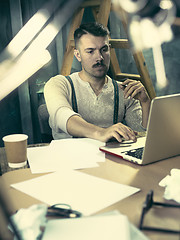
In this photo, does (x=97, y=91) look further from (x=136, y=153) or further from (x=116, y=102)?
(x=136, y=153)

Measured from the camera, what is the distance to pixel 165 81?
274 cm

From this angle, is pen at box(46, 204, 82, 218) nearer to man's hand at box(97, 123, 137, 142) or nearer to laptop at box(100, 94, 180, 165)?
laptop at box(100, 94, 180, 165)

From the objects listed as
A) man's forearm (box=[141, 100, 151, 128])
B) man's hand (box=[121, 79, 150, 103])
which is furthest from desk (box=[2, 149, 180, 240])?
man's forearm (box=[141, 100, 151, 128])

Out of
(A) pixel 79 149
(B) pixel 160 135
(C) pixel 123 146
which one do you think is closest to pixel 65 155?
(A) pixel 79 149

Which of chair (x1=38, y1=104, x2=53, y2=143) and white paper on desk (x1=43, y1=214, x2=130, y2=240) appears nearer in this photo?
white paper on desk (x1=43, y1=214, x2=130, y2=240)

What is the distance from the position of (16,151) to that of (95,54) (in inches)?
40.2

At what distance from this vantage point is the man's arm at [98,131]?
1.16 meters

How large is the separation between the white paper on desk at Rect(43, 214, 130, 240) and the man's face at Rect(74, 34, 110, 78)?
4.49 ft

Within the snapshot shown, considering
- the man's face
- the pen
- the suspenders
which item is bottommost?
the pen

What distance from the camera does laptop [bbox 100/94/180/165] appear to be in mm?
897

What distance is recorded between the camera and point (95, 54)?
1828 mm

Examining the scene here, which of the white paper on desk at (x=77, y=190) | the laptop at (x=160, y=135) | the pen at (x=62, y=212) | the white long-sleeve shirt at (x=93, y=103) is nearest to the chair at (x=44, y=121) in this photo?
the white long-sleeve shirt at (x=93, y=103)

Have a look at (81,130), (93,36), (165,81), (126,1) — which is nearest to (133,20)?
(126,1)

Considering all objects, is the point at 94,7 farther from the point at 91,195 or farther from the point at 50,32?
the point at 91,195
